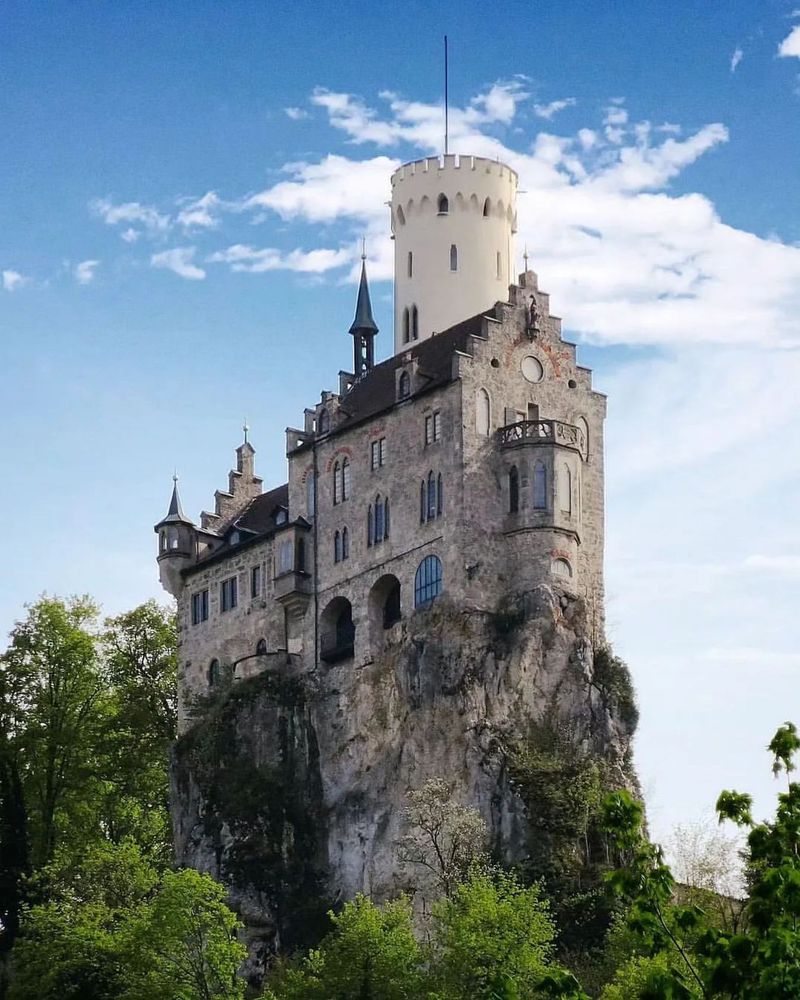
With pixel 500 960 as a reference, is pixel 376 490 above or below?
above

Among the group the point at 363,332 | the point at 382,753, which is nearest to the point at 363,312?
the point at 363,332

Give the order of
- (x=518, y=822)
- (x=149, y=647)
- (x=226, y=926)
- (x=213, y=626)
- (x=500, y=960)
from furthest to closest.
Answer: (x=149, y=647)
(x=213, y=626)
(x=518, y=822)
(x=226, y=926)
(x=500, y=960)

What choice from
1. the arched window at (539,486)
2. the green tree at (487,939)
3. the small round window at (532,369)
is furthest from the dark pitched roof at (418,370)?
the green tree at (487,939)

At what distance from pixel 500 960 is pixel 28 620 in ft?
145

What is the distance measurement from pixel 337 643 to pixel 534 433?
42.3 feet

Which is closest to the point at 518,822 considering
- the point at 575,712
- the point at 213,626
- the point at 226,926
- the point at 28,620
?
the point at 575,712

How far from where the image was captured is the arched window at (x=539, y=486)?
97.8m

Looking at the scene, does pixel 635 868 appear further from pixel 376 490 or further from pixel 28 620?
pixel 28 620

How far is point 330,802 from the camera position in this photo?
325 ft

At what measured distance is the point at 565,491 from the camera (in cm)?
9838

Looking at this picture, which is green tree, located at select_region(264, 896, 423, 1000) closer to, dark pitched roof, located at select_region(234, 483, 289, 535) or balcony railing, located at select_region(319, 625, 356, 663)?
balcony railing, located at select_region(319, 625, 356, 663)

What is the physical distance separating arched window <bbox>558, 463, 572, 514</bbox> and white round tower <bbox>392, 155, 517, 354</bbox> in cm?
1482

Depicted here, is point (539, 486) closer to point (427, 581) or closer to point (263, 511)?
point (427, 581)

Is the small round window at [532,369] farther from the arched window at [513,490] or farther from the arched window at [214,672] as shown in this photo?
the arched window at [214,672]
